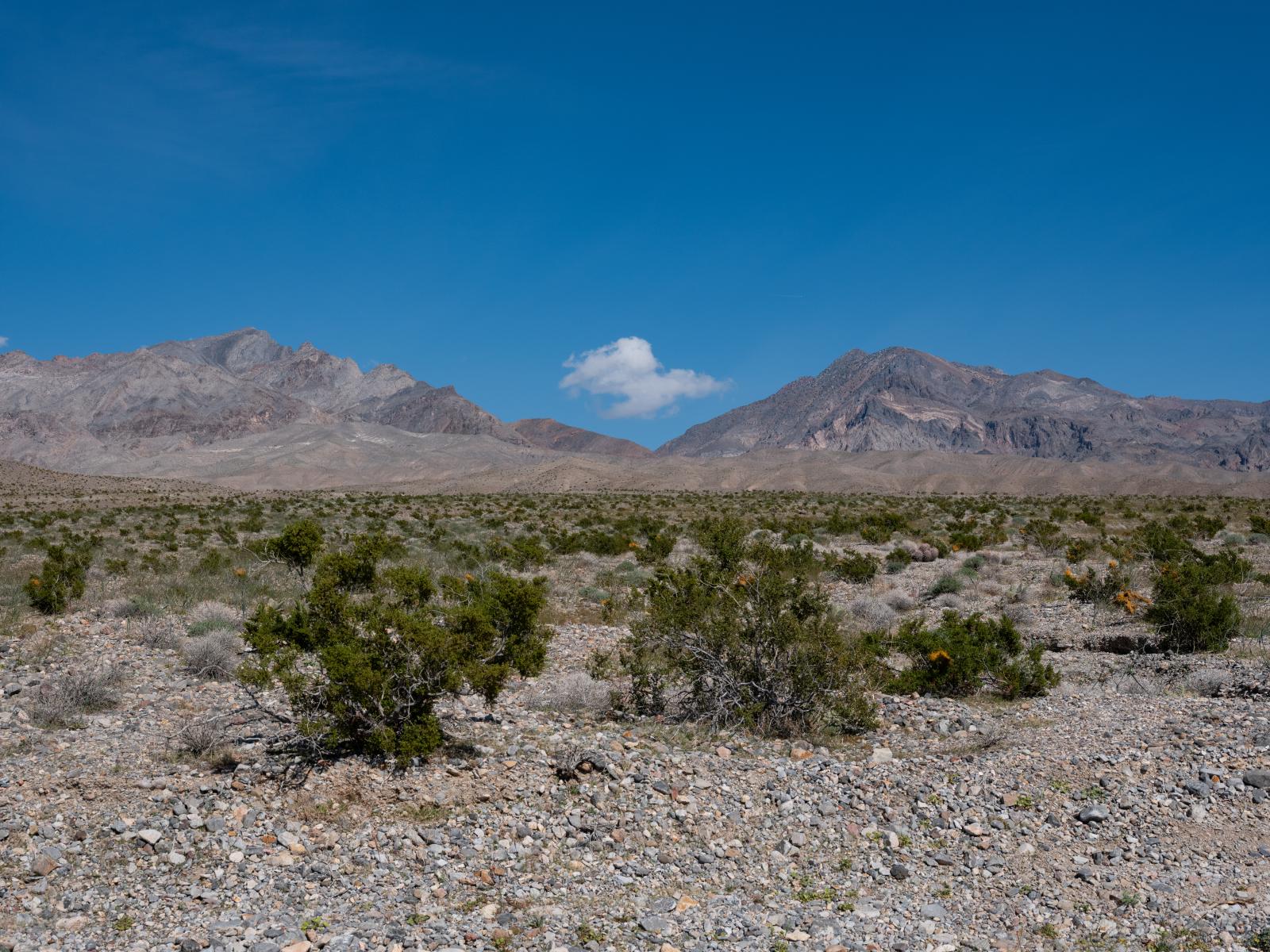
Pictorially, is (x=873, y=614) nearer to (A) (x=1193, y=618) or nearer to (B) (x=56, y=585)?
(A) (x=1193, y=618)

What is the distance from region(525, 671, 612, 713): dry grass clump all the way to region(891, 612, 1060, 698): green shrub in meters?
3.45

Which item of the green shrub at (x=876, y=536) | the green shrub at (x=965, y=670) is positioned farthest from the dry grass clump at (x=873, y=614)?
the green shrub at (x=876, y=536)

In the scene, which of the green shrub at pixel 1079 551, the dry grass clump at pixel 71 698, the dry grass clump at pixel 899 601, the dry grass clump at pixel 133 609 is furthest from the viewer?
the green shrub at pixel 1079 551

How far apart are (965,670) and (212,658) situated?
9321mm

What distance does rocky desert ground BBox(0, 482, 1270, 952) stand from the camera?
5.42 metres

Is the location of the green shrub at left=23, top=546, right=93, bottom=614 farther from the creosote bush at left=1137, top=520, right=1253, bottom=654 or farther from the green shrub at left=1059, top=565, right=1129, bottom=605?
the green shrub at left=1059, top=565, right=1129, bottom=605

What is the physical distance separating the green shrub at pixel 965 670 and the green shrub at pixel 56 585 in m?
13.4

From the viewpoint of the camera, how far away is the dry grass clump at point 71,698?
27.6ft

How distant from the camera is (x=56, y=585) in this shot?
14.6 m

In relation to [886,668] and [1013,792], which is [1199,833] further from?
[886,668]

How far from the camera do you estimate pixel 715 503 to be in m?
53.7

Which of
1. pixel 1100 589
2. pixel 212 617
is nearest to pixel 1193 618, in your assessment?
pixel 1100 589

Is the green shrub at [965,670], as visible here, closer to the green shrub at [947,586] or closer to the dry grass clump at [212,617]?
the green shrub at [947,586]

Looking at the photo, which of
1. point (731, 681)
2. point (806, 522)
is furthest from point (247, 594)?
point (806, 522)
